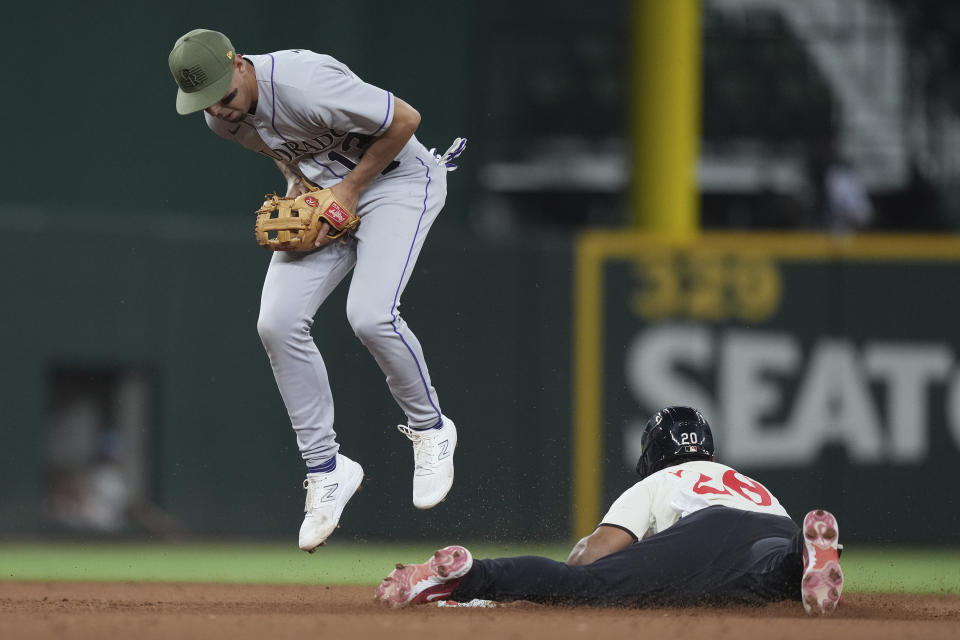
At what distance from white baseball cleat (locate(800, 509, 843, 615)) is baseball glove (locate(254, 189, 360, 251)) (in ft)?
6.54

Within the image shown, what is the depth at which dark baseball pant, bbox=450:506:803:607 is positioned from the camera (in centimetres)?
514

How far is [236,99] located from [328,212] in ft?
1.73

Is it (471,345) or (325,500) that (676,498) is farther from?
(471,345)

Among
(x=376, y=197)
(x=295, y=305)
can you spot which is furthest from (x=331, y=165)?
(x=295, y=305)

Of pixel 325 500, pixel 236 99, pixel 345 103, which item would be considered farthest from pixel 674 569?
pixel 236 99

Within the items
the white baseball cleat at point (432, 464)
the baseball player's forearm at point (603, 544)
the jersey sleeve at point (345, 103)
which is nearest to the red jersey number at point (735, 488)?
the baseball player's forearm at point (603, 544)

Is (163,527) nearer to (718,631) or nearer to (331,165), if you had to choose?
(331,165)

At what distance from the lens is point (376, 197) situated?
5.76 meters

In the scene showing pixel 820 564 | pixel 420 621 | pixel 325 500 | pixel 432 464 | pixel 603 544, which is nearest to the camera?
pixel 420 621

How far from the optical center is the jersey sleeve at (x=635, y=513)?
529 centimetres

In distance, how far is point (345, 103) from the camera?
213 inches

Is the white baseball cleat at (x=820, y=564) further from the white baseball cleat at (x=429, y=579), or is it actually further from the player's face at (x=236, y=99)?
the player's face at (x=236, y=99)

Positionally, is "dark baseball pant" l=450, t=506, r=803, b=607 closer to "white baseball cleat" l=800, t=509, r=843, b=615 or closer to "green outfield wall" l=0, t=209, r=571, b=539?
"white baseball cleat" l=800, t=509, r=843, b=615

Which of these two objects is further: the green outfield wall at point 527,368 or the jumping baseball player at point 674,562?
the green outfield wall at point 527,368
